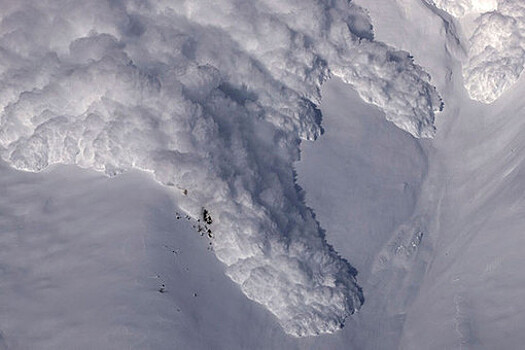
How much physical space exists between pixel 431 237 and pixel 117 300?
20.1 m

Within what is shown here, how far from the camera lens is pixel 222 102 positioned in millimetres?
38969

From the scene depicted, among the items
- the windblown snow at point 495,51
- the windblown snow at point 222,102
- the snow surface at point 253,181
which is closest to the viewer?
the snow surface at point 253,181

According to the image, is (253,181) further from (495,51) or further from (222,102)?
(495,51)

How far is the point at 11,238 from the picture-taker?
34219 millimetres

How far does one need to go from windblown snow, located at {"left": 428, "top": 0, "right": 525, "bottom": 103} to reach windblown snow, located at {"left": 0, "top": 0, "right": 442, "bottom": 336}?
0.61ft

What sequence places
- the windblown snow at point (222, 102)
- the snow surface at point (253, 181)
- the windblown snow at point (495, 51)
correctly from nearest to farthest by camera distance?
the snow surface at point (253, 181)
the windblown snow at point (222, 102)
the windblown snow at point (495, 51)

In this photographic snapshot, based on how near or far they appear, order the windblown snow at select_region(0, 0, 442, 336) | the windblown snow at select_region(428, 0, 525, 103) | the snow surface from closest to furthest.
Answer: the snow surface, the windblown snow at select_region(0, 0, 442, 336), the windblown snow at select_region(428, 0, 525, 103)

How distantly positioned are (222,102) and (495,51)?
2165 centimetres

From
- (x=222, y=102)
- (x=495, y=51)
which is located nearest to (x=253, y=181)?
(x=222, y=102)

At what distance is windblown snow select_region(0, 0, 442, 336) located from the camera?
116 feet

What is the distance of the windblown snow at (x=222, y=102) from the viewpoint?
3525 centimetres

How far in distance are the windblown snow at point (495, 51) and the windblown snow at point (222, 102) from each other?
185mm

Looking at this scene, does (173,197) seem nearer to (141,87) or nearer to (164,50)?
(141,87)

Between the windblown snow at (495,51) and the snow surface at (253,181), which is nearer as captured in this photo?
the snow surface at (253,181)
